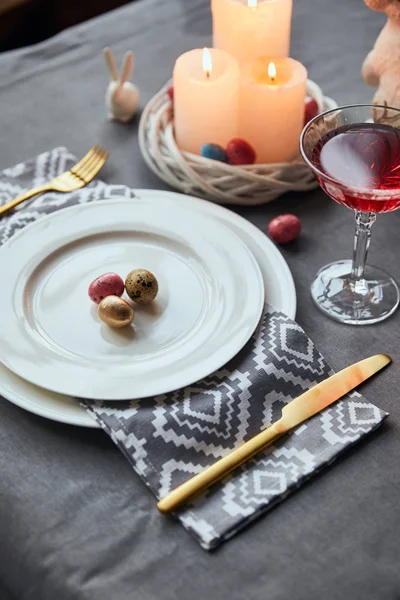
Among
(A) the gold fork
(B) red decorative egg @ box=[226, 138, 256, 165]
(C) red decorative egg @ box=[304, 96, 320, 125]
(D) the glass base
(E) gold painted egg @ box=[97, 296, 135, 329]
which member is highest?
(C) red decorative egg @ box=[304, 96, 320, 125]

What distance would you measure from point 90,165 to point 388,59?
410mm

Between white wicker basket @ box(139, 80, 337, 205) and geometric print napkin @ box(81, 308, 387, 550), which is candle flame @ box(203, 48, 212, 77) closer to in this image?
white wicker basket @ box(139, 80, 337, 205)

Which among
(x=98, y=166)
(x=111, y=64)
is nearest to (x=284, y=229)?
(x=98, y=166)

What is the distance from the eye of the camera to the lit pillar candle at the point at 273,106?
0.94 metres

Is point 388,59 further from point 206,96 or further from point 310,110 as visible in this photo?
point 206,96

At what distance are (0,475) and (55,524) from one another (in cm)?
8

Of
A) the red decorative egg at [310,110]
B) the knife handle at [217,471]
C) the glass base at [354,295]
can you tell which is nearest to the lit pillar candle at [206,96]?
the red decorative egg at [310,110]

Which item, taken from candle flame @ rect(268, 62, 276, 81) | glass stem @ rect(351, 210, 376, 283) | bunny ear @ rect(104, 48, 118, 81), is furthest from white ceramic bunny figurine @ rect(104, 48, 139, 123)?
glass stem @ rect(351, 210, 376, 283)

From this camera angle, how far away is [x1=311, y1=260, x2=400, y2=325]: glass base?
2.65 ft

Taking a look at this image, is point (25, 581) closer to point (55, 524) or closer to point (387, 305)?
point (55, 524)

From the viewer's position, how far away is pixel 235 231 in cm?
89

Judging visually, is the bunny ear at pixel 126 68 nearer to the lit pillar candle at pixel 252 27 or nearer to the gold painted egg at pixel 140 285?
the lit pillar candle at pixel 252 27

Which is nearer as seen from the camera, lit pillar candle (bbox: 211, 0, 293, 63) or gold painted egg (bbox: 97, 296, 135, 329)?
gold painted egg (bbox: 97, 296, 135, 329)

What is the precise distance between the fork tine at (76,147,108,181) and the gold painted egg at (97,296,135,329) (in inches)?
11.3
